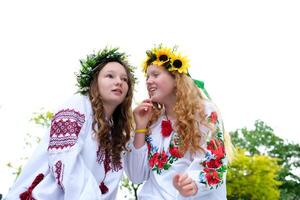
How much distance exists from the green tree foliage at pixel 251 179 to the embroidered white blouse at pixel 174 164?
25.8 m

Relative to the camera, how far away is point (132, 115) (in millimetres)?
4844

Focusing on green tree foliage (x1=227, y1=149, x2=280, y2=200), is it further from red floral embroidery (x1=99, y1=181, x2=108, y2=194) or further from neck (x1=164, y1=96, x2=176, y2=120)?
red floral embroidery (x1=99, y1=181, x2=108, y2=194)

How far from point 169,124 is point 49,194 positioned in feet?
4.52

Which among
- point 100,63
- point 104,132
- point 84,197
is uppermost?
point 100,63

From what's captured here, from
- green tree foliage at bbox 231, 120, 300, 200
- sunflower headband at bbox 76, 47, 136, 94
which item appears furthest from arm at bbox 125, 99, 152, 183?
green tree foliage at bbox 231, 120, 300, 200

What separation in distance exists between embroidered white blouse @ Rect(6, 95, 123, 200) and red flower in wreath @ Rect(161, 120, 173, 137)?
25.2 inches

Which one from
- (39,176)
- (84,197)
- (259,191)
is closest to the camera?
(84,197)

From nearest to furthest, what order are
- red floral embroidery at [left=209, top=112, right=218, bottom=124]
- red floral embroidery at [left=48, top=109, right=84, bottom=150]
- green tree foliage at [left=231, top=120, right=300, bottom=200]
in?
red floral embroidery at [left=48, top=109, right=84, bottom=150] → red floral embroidery at [left=209, top=112, right=218, bottom=124] → green tree foliage at [left=231, top=120, right=300, bottom=200]

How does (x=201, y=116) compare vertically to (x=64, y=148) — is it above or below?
above

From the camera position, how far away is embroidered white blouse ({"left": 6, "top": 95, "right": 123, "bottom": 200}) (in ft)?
13.1

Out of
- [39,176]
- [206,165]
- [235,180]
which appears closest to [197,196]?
[206,165]

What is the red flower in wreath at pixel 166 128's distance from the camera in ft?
15.7

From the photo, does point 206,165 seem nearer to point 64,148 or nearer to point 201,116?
point 201,116

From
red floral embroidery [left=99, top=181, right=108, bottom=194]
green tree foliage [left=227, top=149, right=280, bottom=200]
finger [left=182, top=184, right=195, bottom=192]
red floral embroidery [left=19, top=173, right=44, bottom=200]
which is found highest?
green tree foliage [left=227, top=149, right=280, bottom=200]
